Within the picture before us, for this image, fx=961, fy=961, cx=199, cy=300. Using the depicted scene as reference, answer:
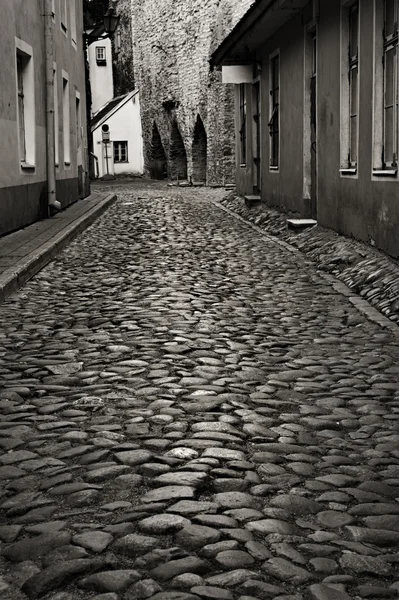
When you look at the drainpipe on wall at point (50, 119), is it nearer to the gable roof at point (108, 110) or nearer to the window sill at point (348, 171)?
the window sill at point (348, 171)

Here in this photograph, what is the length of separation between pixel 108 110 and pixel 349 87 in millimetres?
38013

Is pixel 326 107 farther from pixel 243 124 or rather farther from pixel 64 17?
pixel 243 124

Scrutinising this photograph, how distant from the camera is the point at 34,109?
1559 cm

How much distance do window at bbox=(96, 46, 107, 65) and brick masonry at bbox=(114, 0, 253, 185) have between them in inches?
80.2

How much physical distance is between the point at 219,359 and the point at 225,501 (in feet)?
8.31

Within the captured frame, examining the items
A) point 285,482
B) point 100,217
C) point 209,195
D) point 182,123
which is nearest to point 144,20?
point 182,123

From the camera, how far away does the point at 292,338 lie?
268 inches

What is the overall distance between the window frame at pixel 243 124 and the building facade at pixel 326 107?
46.0 inches

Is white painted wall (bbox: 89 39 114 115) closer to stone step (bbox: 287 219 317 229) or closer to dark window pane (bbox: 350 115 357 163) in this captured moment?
stone step (bbox: 287 219 317 229)

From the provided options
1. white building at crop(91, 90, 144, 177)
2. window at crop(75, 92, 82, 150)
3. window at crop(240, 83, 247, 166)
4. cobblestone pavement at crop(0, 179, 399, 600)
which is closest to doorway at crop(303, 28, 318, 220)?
cobblestone pavement at crop(0, 179, 399, 600)

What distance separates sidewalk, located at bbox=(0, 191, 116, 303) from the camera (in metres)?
9.35

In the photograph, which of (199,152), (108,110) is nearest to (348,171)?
(199,152)

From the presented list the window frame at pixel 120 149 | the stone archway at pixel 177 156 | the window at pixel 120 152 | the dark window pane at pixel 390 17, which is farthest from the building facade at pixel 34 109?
the window at pixel 120 152

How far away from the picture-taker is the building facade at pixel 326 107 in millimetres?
10047
